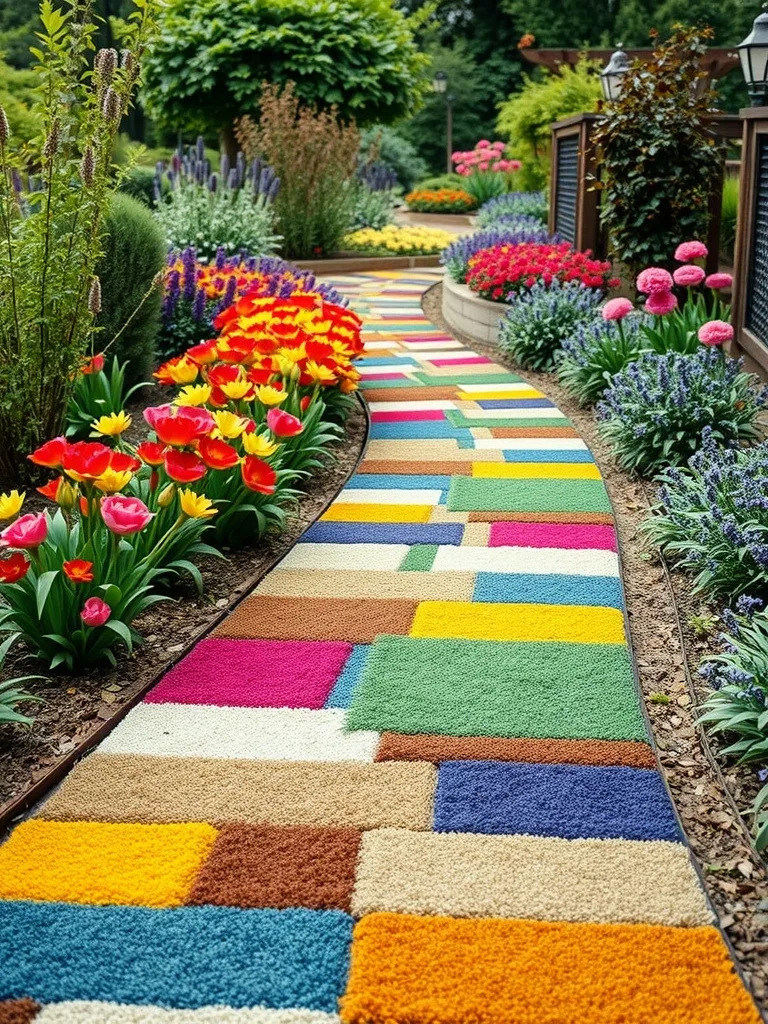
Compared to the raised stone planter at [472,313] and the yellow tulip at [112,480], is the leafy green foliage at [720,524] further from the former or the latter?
the raised stone planter at [472,313]

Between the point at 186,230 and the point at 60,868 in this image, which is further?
the point at 186,230

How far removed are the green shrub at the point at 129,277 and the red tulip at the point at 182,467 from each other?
2795mm

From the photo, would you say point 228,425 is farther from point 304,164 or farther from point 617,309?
point 304,164

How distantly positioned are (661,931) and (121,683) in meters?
1.69

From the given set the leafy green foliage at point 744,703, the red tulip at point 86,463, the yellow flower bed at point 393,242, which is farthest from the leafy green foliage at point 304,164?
the leafy green foliage at point 744,703

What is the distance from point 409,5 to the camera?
40062 mm

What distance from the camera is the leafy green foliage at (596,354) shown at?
6059 millimetres

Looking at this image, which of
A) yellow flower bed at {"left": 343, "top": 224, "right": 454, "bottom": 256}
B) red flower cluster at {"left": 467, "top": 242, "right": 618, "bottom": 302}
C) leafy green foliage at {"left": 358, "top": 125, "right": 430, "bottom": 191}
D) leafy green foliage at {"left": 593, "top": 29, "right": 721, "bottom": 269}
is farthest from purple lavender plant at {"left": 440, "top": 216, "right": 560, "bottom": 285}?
leafy green foliage at {"left": 358, "top": 125, "right": 430, "bottom": 191}

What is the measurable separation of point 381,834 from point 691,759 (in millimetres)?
864

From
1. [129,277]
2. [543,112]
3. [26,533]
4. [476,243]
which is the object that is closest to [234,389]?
[26,533]

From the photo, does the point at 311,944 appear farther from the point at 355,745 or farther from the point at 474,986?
the point at 355,745

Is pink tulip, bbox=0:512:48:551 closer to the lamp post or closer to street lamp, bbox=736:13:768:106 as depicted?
street lamp, bbox=736:13:768:106

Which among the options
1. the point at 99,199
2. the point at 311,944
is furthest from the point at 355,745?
the point at 99,199

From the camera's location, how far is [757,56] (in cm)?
703
